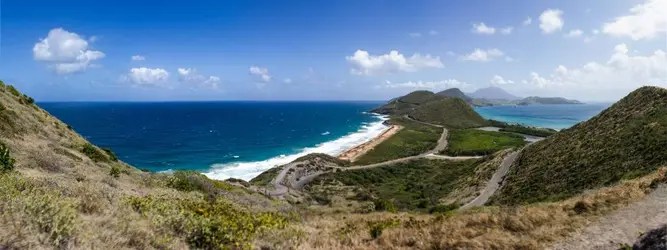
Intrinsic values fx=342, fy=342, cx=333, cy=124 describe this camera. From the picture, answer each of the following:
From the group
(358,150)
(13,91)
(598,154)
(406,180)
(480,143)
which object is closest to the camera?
(13,91)

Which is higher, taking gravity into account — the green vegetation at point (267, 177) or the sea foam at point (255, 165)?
the green vegetation at point (267, 177)

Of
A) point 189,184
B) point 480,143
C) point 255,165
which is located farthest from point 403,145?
point 189,184

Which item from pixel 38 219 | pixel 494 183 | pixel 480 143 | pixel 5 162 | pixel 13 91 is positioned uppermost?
pixel 13 91

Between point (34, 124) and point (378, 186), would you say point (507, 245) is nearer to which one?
point (34, 124)

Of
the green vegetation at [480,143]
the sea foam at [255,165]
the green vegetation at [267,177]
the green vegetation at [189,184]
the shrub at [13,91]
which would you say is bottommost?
the sea foam at [255,165]

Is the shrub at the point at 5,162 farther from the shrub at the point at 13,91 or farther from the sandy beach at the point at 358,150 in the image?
the sandy beach at the point at 358,150

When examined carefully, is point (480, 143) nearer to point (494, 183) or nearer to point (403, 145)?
point (403, 145)

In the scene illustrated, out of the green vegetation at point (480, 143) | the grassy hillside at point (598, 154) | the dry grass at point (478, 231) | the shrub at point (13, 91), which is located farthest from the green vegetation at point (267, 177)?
the green vegetation at point (480, 143)
